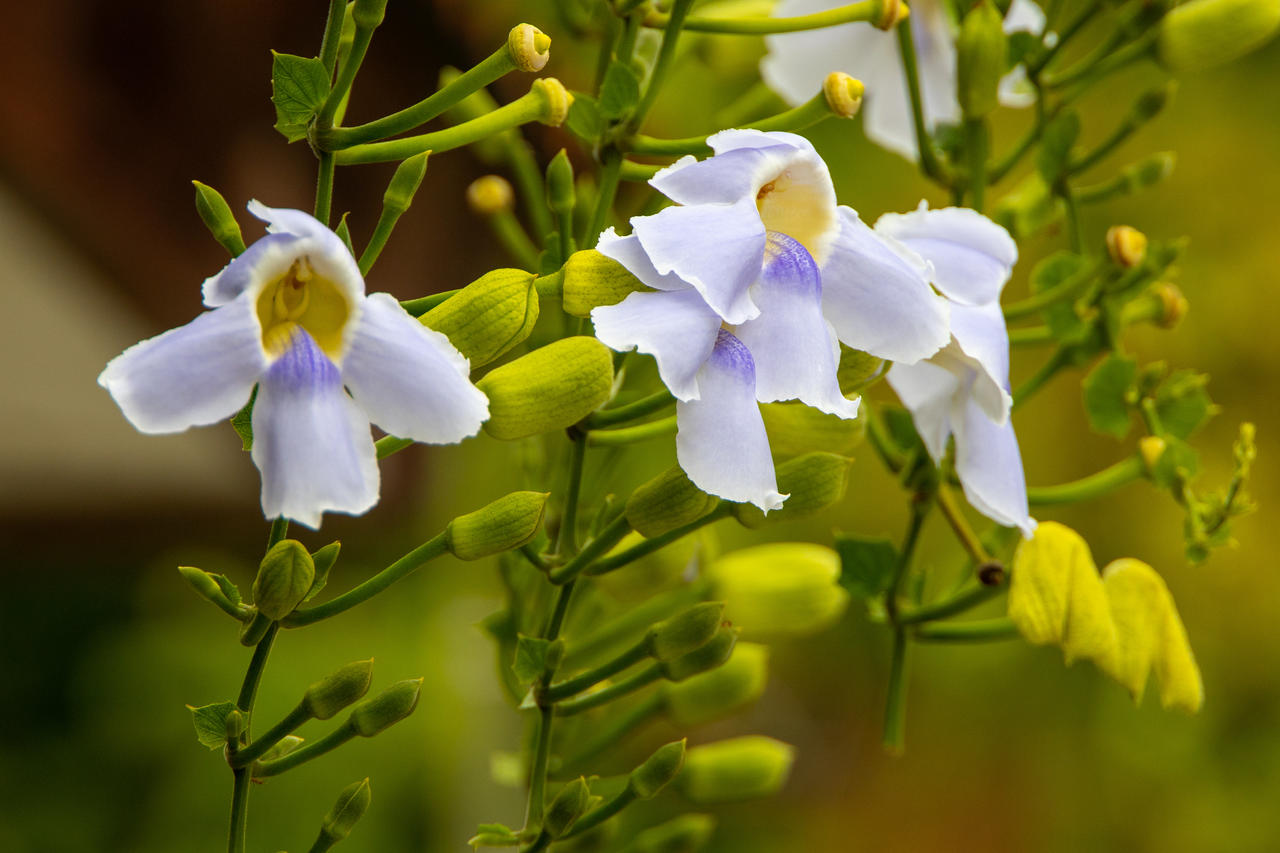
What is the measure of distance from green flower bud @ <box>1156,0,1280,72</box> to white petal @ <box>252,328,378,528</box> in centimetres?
24

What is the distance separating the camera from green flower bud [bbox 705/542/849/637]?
0.31 m

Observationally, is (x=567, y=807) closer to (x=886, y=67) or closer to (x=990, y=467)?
(x=990, y=467)

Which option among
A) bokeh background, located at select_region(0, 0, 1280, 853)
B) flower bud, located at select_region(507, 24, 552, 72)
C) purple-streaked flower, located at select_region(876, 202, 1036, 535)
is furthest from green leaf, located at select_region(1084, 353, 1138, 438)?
bokeh background, located at select_region(0, 0, 1280, 853)

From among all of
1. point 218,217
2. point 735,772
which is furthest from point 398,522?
point 218,217

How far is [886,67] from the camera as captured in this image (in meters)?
0.35

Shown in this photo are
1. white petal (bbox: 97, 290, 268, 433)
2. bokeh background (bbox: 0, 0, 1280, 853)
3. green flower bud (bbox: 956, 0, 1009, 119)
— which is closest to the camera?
white petal (bbox: 97, 290, 268, 433)

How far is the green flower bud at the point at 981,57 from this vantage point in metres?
0.28

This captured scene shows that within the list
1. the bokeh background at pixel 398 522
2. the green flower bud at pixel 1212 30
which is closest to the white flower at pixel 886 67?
the green flower bud at pixel 1212 30

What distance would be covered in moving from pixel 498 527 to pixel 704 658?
6 cm

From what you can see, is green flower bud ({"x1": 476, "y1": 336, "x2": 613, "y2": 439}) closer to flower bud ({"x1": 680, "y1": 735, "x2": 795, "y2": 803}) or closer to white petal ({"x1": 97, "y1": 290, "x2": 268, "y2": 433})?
white petal ({"x1": 97, "y1": 290, "x2": 268, "y2": 433})

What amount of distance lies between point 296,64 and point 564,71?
57 cm

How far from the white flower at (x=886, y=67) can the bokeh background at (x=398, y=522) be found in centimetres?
27

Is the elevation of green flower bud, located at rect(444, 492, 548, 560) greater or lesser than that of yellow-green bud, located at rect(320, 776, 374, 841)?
greater

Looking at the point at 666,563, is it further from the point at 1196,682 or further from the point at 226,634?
the point at 226,634
